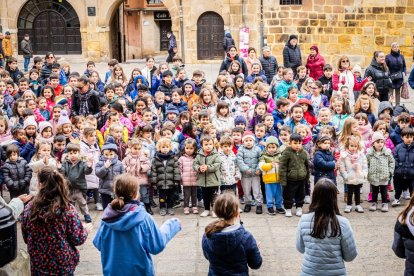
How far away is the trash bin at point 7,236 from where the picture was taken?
200 inches

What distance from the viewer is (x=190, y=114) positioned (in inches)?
468

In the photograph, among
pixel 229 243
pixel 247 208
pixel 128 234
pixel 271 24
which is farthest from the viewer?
pixel 271 24

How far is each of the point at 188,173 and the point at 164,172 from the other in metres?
0.38

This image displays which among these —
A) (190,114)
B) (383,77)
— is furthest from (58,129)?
(383,77)

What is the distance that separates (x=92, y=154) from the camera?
33.7 feet

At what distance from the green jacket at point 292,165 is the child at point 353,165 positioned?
0.70m

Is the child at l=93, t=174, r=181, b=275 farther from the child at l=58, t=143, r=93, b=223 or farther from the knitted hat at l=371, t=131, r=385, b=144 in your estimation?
the knitted hat at l=371, t=131, r=385, b=144

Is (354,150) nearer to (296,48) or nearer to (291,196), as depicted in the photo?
(291,196)

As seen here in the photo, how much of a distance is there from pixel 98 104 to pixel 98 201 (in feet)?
10.1

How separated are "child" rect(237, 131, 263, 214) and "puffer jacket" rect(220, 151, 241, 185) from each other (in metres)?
0.08

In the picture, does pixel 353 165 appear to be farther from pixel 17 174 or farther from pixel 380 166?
pixel 17 174

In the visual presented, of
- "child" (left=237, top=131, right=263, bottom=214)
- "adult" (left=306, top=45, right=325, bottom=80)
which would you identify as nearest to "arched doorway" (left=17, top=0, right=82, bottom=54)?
"adult" (left=306, top=45, right=325, bottom=80)

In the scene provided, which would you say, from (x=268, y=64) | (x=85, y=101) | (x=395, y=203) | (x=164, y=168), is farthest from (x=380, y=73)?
(x=164, y=168)

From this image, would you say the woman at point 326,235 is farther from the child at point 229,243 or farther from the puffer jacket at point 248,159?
the puffer jacket at point 248,159
